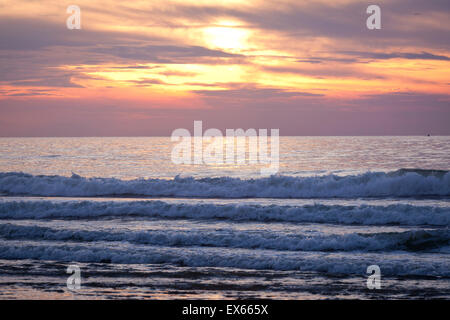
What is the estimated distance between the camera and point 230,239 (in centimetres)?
1554

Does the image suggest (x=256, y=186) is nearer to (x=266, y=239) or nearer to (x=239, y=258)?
(x=266, y=239)

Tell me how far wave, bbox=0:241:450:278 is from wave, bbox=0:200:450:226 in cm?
560

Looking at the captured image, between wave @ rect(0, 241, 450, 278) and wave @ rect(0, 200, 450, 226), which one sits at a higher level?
wave @ rect(0, 200, 450, 226)

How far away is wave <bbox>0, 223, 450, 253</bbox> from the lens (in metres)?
14.8

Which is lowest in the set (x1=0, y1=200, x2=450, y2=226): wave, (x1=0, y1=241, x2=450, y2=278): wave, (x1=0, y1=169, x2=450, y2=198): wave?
(x1=0, y1=241, x2=450, y2=278): wave

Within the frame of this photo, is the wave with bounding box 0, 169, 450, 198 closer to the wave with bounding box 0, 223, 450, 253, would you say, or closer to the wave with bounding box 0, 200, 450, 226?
the wave with bounding box 0, 200, 450, 226

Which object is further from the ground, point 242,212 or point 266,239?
point 242,212

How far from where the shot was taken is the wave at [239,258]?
12125 mm

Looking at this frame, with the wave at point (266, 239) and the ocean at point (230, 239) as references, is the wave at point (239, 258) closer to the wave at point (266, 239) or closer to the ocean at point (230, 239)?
the ocean at point (230, 239)

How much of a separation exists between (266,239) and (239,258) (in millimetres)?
2509

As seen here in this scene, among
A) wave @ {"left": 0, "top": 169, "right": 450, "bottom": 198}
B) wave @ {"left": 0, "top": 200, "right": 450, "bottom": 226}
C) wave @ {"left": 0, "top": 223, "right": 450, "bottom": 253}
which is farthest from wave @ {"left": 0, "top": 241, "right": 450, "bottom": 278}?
wave @ {"left": 0, "top": 169, "right": 450, "bottom": 198}

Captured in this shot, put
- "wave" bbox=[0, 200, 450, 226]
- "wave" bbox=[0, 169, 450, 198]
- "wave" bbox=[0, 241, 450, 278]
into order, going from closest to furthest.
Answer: "wave" bbox=[0, 241, 450, 278], "wave" bbox=[0, 200, 450, 226], "wave" bbox=[0, 169, 450, 198]

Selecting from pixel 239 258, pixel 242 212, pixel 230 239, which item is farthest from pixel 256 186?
pixel 239 258
